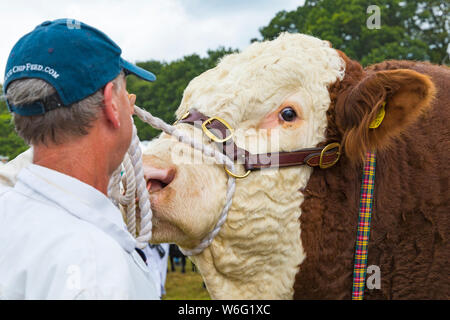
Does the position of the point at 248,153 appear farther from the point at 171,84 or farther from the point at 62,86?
the point at 171,84

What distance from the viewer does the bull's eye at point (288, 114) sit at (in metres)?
2.52

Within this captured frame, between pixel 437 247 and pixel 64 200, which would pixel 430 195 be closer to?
pixel 437 247

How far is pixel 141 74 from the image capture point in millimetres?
1732

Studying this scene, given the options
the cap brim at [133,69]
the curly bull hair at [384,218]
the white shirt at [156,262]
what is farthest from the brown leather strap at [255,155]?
the white shirt at [156,262]

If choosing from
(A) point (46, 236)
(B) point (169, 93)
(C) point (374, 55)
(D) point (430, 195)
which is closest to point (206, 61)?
(B) point (169, 93)

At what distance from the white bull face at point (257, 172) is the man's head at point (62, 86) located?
894 millimetres

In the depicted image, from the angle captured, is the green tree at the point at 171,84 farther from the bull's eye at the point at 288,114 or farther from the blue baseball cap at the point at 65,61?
the blue baseball cap at the point at 65,61

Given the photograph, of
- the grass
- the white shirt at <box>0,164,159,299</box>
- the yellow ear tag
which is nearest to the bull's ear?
the yellow ear tag

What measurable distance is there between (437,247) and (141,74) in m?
1.88

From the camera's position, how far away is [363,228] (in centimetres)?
249

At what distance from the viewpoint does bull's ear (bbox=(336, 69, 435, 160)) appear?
7.62 ft

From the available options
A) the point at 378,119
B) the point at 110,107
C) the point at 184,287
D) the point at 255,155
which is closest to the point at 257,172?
the point at 255,155

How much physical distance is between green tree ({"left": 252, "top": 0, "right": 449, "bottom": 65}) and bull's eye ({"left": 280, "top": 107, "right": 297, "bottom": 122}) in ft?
42.2
